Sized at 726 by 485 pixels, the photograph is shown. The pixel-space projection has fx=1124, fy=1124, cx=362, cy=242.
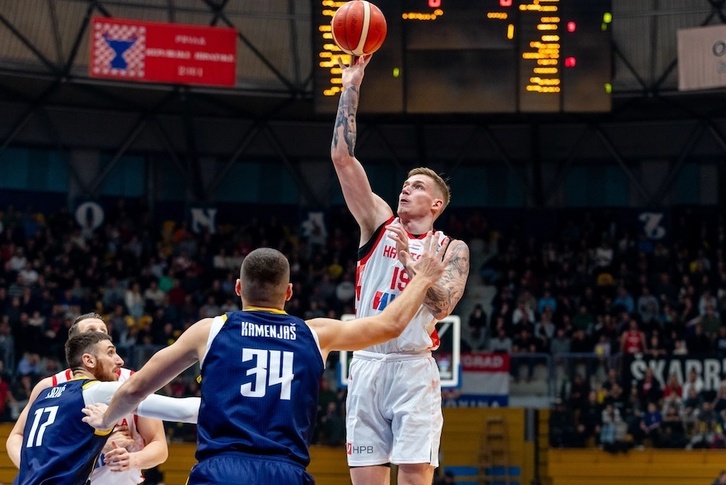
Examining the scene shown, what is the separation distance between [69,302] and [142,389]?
776 inches

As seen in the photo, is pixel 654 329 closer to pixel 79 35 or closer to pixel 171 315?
pixel 171 315

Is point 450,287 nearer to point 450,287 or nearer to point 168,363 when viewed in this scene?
point 450,287

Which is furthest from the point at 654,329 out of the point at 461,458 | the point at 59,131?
the point at 59,131

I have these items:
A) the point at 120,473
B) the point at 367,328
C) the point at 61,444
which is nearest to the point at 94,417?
the point at 61,444

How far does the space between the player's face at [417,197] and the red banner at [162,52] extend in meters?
16.9

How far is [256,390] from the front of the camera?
16.7 ft

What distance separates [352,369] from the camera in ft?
24.9

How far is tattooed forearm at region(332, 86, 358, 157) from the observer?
24.6 feet

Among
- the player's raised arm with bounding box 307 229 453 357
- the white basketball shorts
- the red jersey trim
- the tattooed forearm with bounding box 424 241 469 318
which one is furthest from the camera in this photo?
the red jersey trim

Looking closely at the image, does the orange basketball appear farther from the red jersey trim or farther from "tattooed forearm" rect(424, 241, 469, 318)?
"tattooed forearm" rect(424, 241, 469, 318)

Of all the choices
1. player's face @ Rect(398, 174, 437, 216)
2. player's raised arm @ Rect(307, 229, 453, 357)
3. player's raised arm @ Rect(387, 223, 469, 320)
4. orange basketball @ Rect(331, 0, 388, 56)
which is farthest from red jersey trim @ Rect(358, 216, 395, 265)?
player's raised arm @ Rect(307, 229, 453, 357)

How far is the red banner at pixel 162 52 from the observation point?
23.4 m

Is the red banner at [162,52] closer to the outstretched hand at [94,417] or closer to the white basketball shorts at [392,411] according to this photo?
the white basketball shorts at [392,411]

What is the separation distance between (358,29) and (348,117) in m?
0.93
